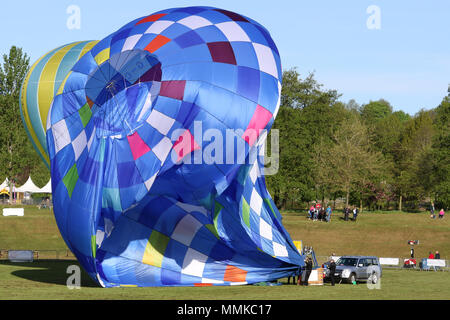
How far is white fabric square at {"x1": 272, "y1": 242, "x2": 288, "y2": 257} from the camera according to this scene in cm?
2728

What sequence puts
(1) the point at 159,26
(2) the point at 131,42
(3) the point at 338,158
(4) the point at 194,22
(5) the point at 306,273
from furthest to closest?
1. (3) the point at 338,158
2. (5) the point at 306,273
3. (4) the point at 194,22
4. (1) the point at 159,26
5. (2) the point at 131,42

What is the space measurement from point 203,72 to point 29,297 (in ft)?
30.4

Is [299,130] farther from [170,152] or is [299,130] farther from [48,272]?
[170,152]

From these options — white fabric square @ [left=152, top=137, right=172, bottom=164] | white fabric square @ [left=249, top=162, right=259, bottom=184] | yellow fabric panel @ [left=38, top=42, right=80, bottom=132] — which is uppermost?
yellow fabric panel @ [left=38, top=42, right=80, bottom=132]

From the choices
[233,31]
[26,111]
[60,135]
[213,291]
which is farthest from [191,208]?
[26,111]

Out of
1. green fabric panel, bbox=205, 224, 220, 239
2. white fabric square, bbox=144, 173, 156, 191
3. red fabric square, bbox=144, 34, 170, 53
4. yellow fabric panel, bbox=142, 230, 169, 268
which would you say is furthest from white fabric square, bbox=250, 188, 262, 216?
red fabric square, bbox=144, 34, 170, 53

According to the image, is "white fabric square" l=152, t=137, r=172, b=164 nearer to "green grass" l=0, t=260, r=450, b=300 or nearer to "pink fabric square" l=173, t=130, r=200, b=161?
"pink fabric square" l=173, t=130, r=200, b=161

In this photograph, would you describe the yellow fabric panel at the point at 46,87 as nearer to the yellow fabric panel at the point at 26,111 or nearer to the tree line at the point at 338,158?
the yellow fabric panel at the point at 26,111

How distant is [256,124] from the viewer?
82.3 ft

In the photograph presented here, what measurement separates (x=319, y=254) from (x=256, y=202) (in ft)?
77.8

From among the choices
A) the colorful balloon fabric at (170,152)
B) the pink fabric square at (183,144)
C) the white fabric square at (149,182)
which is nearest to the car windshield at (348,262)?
the colorful balloon fabric at (170,152)

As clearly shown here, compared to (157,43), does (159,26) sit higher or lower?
higher

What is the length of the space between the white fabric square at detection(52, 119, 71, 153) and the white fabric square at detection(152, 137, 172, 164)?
3.09m

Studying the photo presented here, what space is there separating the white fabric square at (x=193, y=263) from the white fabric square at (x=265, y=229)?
247 cm
